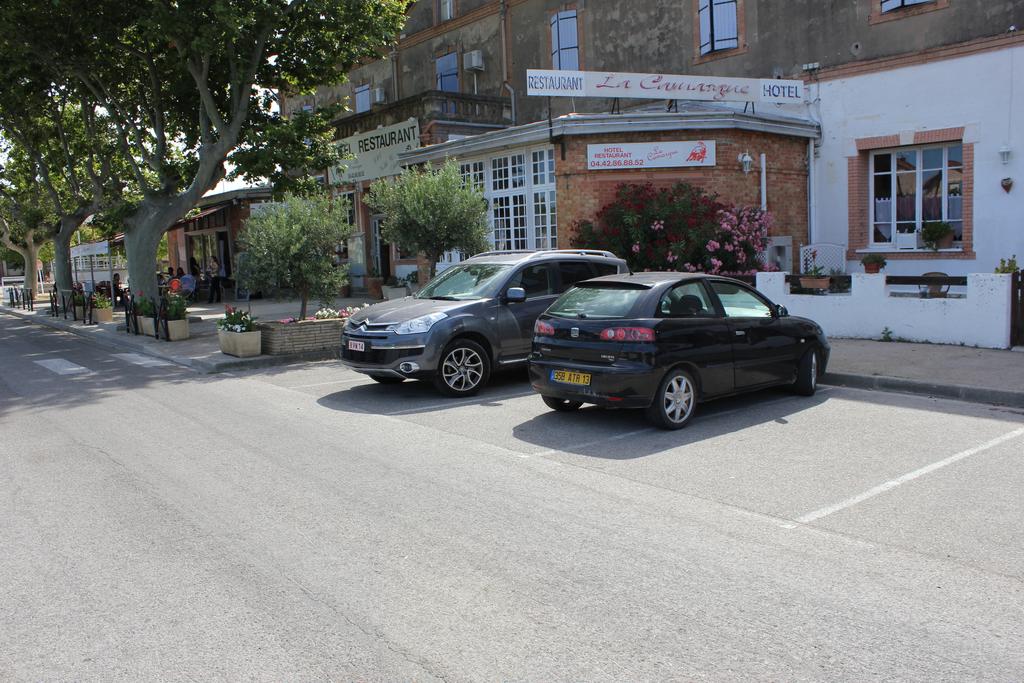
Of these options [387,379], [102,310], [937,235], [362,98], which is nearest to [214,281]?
[102,310]

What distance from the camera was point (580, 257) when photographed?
11.9 m

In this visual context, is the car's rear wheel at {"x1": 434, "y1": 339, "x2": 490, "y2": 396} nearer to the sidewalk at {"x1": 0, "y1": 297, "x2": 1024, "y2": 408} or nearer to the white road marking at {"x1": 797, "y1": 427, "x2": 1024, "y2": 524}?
the sidewalk at {"x1": 0, "y1": 297, "x2": 1024, "y2": 408}

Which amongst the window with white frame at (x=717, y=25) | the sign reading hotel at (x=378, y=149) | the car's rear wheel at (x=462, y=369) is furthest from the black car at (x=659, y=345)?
the sign reading hotel at (x=378, y=149)

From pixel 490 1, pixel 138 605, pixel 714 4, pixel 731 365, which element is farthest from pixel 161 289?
pixel 138 605

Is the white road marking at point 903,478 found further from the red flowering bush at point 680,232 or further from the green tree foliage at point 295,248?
the green tree foliage at point 295,248

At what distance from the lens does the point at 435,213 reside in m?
16.2

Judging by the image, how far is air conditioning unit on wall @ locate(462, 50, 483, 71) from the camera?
28672mm

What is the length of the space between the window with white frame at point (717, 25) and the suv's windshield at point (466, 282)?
1300cm

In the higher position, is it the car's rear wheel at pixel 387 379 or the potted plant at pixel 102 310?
the potted plant at pixel 102 310

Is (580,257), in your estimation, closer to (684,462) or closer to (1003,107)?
(684,462)

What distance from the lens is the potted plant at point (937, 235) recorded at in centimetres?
1745

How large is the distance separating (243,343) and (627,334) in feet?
28.1

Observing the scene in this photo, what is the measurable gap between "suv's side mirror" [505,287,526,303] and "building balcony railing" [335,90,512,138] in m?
14.2

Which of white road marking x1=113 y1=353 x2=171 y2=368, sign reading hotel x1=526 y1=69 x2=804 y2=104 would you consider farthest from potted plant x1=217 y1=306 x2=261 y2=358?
sign reading hotel x1=526 y1=69 x2=804 y2=104
